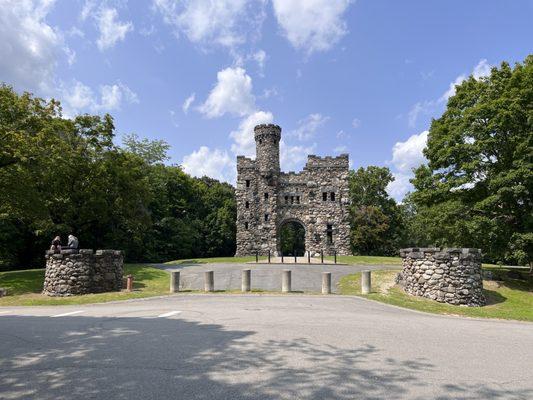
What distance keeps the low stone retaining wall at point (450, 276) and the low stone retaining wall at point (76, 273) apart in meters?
14.4

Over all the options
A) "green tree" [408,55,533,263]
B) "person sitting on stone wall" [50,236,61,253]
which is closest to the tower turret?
→ "green tree" [408,55,533,263]

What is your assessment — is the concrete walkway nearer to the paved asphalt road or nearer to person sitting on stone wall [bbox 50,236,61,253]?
person sitting on stone wall [bbox 50,236,61,253]

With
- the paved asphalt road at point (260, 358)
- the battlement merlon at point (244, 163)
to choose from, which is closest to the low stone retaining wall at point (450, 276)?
the paved asphalt road at point (260, 358)

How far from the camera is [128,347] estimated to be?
19.7 feet

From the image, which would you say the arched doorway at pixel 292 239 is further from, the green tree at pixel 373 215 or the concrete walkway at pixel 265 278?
the concrete walkway at pixel 265 278

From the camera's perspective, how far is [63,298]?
53.3 ft

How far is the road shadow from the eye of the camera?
4125 millimetres

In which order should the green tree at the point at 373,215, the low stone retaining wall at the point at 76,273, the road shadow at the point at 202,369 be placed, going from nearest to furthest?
the road shadow at the point at 202,369, the low stone retaining wall at the point at 76,273, the green tree at the point at 373,215

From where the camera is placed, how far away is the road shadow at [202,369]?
4.12m

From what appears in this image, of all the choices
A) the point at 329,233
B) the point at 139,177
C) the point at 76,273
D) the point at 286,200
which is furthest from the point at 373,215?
the point at 76,273

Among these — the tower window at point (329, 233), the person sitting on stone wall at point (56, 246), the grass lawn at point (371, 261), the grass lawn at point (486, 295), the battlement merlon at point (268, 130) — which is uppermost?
the battlement merlon at point (268, 130)

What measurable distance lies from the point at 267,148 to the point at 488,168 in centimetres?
2465

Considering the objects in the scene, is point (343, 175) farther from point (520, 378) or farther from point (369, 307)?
point (520, 378)

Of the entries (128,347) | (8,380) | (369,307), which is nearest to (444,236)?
(369,307)
